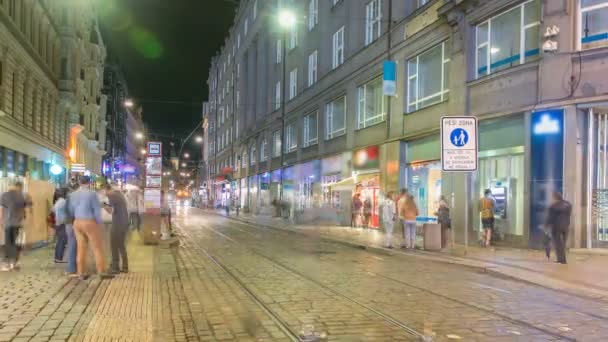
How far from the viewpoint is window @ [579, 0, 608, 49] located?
1577 centimetres

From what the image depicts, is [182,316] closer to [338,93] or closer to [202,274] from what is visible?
[202,274]

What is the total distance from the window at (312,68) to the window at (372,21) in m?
9.23

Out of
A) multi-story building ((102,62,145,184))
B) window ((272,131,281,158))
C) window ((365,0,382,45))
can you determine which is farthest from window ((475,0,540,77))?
multi-story building ((102,62,145,184))

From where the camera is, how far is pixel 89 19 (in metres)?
51.8

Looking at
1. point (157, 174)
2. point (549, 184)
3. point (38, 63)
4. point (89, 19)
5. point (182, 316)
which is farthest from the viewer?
point (89, 19)

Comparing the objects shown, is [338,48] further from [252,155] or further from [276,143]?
[252,155]

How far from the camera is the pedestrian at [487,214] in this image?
57.0 ft

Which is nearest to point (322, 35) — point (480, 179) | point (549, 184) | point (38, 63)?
point (38, 63)

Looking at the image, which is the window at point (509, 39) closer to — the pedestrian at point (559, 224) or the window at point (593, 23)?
the window at point (593, 23)

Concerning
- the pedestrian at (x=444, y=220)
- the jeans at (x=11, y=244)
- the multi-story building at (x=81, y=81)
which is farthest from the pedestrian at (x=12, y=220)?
the multi-story building at (x=81, y=81)

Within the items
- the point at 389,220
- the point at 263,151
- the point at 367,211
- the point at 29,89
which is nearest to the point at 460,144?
the point at 389,220

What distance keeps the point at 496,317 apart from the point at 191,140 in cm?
13399

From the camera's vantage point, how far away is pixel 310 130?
39.5 m

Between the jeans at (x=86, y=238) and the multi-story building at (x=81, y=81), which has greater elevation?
the multi-story building at (x=81, y=81)
